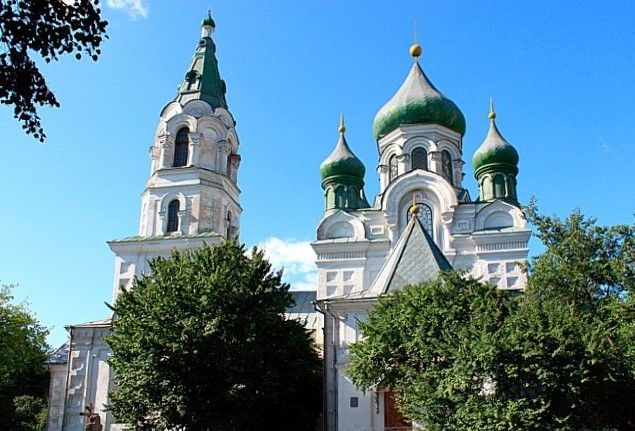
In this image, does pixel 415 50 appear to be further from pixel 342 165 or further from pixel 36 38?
pixel 36 38

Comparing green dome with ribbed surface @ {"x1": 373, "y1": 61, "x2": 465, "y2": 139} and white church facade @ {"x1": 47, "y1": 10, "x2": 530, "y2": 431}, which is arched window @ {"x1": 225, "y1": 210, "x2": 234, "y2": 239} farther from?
green dome with ribbed surface @ {"x1": 373, "y1": 61, "x2": 465, "y2": 139}

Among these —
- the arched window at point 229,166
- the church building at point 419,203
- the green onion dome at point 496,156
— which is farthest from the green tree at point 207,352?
the green onion dome at point 496,156

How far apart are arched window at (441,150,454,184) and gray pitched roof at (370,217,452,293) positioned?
11.0 meters

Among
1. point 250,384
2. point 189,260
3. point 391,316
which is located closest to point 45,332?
point 189,260

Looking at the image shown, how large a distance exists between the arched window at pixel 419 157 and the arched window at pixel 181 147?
11.1 metres

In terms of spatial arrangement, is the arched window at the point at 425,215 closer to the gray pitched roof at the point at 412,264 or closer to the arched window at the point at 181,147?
the gray pitched roof at the point at 412,264

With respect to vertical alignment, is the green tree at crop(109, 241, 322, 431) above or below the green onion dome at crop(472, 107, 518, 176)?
below

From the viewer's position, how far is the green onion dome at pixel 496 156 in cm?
3244

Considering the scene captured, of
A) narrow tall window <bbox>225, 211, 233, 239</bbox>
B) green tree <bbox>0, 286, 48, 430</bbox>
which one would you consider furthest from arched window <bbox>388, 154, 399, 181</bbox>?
green tree <bbox>0, 286, 48, 430</bbox>

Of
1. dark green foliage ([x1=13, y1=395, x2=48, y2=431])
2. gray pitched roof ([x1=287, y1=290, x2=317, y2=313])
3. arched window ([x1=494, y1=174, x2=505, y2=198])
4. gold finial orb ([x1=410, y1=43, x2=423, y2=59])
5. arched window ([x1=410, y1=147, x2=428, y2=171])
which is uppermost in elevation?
gold finial orb ([x1=410, y1=43, x2=423, y2=59])

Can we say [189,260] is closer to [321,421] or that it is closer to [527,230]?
[321,421]

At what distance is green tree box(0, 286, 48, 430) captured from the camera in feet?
106

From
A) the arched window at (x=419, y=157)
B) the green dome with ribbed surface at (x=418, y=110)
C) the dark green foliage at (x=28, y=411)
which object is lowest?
the dark green foliage at (x=28, y=411)

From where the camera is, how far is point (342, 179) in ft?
114
